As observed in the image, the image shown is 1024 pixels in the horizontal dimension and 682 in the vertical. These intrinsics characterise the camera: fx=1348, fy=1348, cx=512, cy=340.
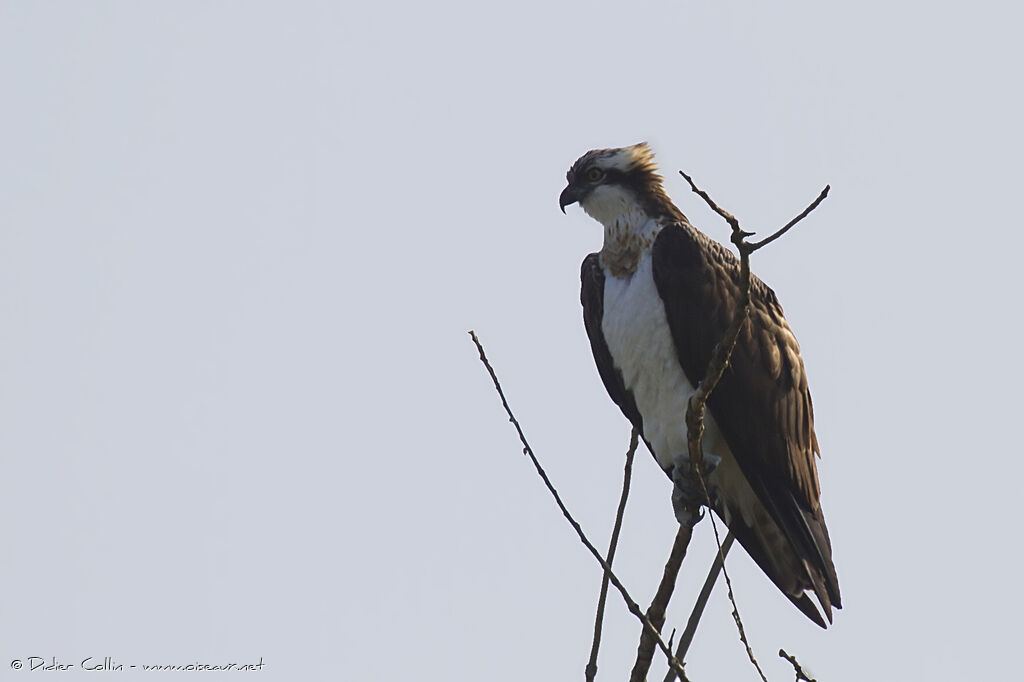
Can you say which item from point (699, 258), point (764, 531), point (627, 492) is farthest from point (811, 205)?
point (764, 531)

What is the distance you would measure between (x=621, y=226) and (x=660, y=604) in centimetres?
261

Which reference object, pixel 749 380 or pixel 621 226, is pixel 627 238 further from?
pixel 749 380

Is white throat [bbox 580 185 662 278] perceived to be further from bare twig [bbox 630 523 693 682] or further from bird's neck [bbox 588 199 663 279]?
bare twig [bbox 630 523 693 682]

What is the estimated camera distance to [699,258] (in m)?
6.94

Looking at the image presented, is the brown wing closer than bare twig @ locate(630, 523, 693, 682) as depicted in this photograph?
No

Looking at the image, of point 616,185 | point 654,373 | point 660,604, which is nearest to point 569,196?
point 616,185

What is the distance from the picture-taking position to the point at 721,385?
270 inches

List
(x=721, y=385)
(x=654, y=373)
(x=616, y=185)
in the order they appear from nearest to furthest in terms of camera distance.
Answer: (x=721, y=385) → (x=654, y=373) → (x=616, y=185)

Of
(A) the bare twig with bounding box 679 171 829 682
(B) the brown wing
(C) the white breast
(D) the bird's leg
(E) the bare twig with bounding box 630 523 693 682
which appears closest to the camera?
(A) the bare twig with bounding box 679 171 829 682

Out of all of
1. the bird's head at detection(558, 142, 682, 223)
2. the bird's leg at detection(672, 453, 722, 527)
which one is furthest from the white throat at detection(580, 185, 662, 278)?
the bird's leg at detection(672, 453, 722, 527)

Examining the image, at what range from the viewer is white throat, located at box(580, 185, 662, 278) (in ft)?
23.6

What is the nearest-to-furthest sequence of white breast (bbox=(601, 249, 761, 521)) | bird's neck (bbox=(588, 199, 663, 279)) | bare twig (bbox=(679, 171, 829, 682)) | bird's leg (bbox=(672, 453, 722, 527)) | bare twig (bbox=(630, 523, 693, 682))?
bare twig (bbox=(679, 171, 829, 682))
bare twig (bbox=(630, 523, 693, 682))
bird's leg (bbox=(672, 453, 722, 527))
white breast (bbox=(601, 249, 761, 521))
bird's neck (bbox=(588, 199, 663, 279))

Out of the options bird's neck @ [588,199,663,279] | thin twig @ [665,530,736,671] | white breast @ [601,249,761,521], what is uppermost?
bird's neck @ [588,199,663,279]

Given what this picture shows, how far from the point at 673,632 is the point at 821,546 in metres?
1.78
